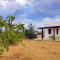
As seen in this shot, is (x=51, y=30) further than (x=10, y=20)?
Yes

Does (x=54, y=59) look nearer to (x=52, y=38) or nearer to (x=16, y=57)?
(x=16, y=57)

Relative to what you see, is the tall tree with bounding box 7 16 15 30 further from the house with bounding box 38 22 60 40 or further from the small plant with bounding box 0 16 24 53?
the house with bounding box 38 22 60 40

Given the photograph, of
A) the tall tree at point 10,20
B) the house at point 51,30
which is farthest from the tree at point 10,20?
the house at point 51,30

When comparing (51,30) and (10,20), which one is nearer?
(10,20)

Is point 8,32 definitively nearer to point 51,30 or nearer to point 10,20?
point 10,20

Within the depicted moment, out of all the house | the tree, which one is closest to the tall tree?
the tree

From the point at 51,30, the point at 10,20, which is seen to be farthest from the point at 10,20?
the point at 51,30

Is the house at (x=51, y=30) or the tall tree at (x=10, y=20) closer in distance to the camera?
the tall tree at (x=10, y=20)

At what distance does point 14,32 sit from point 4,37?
553 millimetres

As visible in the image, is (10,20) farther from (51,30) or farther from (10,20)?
(51,30)

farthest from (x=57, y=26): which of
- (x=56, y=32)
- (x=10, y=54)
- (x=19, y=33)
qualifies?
(x=19, y=33)

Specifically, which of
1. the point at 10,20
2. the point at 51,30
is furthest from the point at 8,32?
the point at 51,30

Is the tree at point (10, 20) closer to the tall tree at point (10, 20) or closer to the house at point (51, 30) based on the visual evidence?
the tall tree at point (10, 20)

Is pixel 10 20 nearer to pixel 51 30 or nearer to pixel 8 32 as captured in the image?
pixel 8 32
